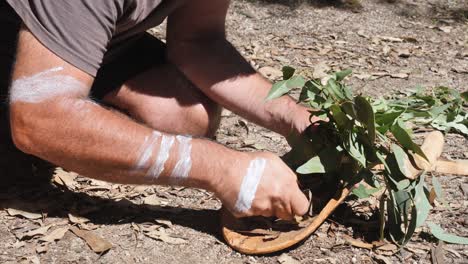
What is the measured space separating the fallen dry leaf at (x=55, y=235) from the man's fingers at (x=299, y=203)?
73 centimetres

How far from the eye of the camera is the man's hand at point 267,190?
2023 millimetres

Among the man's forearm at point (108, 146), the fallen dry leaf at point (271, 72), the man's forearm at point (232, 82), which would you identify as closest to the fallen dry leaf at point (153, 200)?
the man's forearm at point (108, 146)

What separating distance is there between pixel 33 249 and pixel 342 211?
1005 mm

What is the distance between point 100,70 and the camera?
2.56 m

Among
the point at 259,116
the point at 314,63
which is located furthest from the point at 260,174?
the point at 314,63

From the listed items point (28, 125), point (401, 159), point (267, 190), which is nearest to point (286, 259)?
point (267, 190)

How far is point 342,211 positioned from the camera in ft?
7.53

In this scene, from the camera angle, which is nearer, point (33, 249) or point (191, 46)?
point (33, 249)

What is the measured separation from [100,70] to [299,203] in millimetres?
963

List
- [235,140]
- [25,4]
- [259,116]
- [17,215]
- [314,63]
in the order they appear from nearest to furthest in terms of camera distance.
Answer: [25,4]
[17,215]
[259,116]
[235,140]
[314,63]

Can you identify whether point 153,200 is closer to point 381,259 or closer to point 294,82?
point 294,82

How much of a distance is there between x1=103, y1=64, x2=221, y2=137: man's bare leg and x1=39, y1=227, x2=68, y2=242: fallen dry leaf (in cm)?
55

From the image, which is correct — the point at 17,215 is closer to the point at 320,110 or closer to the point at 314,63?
the point at 320,110

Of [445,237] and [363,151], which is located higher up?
[363,151]
